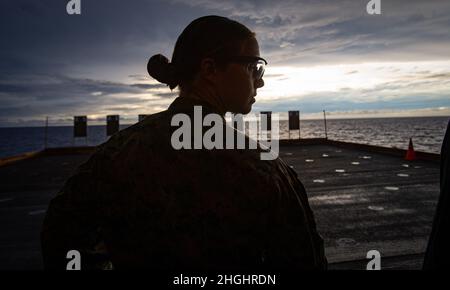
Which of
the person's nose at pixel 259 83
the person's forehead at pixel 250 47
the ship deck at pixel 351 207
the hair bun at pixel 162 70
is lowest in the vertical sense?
the ship deck at pixel 351 207

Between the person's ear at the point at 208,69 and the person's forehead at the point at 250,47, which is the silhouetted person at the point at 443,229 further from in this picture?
the person's ear at the point at 208,69

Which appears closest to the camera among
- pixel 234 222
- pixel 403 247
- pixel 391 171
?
pixel 234 222

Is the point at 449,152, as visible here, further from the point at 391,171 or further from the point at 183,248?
the point at 391,171

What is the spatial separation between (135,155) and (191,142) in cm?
25

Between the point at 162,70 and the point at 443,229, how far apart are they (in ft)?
4.58

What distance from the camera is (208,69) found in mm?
1445

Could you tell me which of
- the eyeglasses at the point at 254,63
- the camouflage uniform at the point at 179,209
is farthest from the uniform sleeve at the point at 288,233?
the eyeglasses at the point at 254,63

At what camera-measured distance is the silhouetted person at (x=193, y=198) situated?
1.27 m

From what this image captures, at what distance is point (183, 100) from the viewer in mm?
1433

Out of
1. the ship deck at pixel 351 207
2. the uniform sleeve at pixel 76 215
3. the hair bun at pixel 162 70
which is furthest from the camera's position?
the ship deck at pixel 351 207

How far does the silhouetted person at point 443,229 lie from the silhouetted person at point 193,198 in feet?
1.53

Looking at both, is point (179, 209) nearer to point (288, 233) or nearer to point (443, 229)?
point (288, 233)
